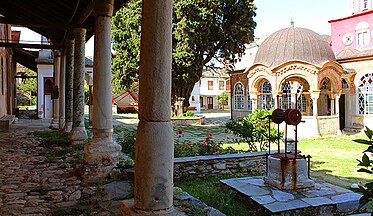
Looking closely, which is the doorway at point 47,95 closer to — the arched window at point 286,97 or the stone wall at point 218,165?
the arched window at point 286,97

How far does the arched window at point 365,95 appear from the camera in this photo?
17375 millimetres

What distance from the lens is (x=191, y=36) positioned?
17859 millimetres

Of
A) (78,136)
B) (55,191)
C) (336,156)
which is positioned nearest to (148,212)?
(55,191)

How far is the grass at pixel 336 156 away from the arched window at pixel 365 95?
7.64 ft

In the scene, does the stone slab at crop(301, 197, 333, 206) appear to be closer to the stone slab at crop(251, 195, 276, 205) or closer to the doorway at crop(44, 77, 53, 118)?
the stone slab at crop(251, 195, 276, 205)

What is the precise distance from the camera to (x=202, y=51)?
768 inches

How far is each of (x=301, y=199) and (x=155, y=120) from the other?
3.14 meters

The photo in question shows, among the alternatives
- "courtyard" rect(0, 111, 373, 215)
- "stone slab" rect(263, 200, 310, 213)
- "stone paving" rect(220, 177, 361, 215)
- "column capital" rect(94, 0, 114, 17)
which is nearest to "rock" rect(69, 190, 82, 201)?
"courtyard" rect(0, 111, 373, 215)

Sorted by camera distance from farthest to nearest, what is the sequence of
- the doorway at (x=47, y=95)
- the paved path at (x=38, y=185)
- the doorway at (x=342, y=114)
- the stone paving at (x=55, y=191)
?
the doorway at (x=47, y=95) < the doorway at (x=342, y=114) < the paved path at (x=38, y=185) < the stone paving at (x=55, y=191)

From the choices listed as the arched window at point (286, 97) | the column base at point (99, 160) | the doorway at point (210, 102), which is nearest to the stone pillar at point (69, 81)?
the column base at point (99, 160)

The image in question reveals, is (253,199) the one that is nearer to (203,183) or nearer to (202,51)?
(203,183)

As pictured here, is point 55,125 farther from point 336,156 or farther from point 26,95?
point 26,95

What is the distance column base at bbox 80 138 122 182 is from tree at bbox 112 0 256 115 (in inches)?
497

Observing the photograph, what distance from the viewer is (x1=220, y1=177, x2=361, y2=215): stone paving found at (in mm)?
4625
